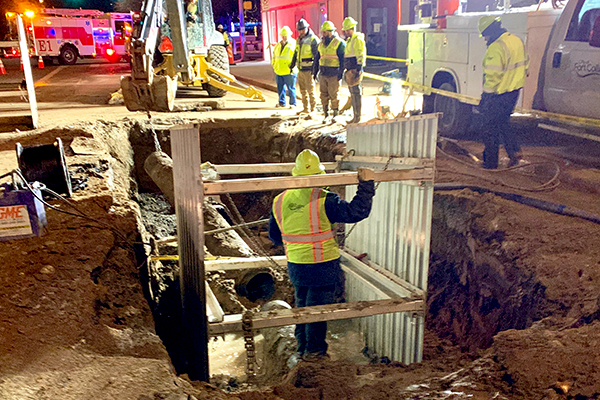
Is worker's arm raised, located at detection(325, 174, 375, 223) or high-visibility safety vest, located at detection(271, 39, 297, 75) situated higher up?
high-visibility safety vest, located at detection(271, 39, 297, 75)

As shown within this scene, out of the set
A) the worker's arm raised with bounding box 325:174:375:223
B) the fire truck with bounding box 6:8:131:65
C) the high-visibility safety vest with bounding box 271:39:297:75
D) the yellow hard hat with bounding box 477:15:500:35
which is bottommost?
the worker's arm raised with bounding box 325:174:375:223

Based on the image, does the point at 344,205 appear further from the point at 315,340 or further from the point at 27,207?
the point at 27,207

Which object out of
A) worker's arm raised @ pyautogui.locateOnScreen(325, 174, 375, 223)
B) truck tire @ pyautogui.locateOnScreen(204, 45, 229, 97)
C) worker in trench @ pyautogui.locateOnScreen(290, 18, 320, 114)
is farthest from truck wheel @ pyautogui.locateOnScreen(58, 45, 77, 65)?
worker's arm raised @ pyautogui.locateOnScreen(325, 174, 375, 223)

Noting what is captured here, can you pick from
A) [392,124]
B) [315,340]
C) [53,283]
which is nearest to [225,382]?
[315,340]

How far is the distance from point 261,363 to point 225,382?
0.65 m

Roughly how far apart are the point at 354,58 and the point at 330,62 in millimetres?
508

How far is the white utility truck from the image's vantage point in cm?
731

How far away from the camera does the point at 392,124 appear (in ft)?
16.1

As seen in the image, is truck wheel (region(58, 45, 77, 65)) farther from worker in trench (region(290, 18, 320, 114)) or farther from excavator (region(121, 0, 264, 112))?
worker in trench (region(290, 18, 320, 114))

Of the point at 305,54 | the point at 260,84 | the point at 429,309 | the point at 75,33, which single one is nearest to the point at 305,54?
the point at 305,54

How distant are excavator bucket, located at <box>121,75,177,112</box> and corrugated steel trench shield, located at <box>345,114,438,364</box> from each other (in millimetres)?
3563

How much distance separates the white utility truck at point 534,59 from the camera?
24.0ft

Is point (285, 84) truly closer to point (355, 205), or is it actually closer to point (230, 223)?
point (230, 223)

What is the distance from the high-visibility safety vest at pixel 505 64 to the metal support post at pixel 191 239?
4.90 m
